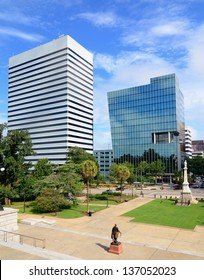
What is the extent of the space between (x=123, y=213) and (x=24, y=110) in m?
119

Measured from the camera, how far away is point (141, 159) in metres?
116

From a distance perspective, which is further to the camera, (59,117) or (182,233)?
(59,117)

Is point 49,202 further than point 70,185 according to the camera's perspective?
No

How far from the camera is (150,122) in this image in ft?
375

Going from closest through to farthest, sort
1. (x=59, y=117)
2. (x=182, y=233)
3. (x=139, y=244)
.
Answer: (x=139, y=244) < (x=182, y=233) < (x=59, y=117)

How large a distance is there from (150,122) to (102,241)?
95919 millimetres

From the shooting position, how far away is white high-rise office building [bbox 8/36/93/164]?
130 m

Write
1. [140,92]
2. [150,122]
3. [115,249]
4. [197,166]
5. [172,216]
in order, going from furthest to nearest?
1. [140,92]
2. [150,122]
3. [197,166]
4. [172,216]
5. [115,249]

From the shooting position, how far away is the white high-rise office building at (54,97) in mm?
130250

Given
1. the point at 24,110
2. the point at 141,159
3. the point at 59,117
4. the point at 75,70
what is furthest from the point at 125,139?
the point at 24,110

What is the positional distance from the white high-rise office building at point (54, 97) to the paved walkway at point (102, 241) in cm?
9842

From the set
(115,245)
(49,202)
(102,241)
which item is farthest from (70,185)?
(115,245)

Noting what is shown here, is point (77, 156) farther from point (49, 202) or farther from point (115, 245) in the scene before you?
Result: point (115, 245)

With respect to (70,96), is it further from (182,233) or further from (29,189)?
(182,233)
